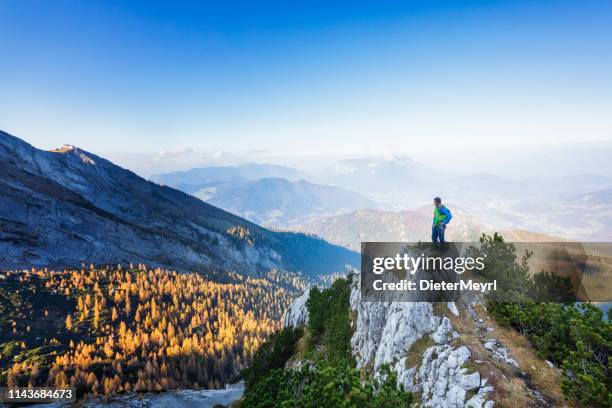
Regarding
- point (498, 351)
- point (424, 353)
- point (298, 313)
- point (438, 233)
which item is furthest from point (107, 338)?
point (498, 351)

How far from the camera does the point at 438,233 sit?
30422 mm

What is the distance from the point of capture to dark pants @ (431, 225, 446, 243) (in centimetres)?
2984

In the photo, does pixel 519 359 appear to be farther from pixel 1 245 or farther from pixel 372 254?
pixel 1 245

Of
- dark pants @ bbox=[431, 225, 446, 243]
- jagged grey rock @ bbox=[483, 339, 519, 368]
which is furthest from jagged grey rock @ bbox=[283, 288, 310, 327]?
jagged grey rock @ bbox=[483, 339, 519, 368]

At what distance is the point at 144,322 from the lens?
175 metres

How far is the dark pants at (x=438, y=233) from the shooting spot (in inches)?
1175

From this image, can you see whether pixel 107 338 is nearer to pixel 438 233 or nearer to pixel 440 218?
pixel 438 233

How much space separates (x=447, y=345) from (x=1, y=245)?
832 feet

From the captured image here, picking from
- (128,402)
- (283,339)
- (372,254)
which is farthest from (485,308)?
(128,402)

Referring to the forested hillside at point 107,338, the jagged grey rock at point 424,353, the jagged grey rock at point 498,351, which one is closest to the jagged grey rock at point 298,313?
the jagged grey rock at point 424,353

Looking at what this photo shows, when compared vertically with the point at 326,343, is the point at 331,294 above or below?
above

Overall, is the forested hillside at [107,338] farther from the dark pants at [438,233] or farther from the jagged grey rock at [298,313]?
the dark pants at [438,233]

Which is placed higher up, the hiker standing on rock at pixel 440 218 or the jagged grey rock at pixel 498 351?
the hiker standing on rock at pixel 440 218

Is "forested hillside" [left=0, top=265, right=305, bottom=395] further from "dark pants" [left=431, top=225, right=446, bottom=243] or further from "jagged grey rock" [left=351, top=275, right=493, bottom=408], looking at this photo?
"dark pants" [left=431, top=225, right=446, bottom=243]
